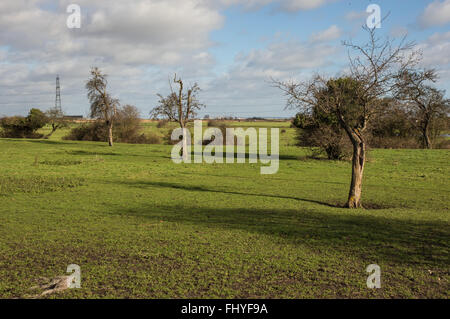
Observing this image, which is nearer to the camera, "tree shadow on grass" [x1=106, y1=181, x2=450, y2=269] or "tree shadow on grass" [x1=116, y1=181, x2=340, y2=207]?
"tree shadow on grass" [x1=106, y1=181, x2=450, y2=269]

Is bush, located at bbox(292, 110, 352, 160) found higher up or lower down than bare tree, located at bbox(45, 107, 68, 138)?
lower down

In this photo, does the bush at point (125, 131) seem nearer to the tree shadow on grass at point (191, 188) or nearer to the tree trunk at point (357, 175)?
the tree shadow on grass at point (191, 188)

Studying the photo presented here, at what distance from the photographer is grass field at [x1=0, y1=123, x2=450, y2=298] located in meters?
6.32

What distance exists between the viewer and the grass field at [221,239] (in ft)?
20.7

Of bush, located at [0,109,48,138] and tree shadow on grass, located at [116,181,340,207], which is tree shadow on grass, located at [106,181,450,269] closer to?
tree shadow on grass, located at [116,181,340,207]

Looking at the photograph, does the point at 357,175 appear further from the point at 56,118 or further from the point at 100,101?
the point at 56,118

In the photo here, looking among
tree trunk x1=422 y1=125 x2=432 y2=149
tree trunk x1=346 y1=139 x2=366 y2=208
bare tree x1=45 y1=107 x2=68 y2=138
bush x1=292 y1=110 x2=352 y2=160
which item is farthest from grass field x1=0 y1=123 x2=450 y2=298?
bare tree x1=45 y1=107 x2=68 y2=138

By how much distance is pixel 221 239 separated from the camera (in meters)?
9.09

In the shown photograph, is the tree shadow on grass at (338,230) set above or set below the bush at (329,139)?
below

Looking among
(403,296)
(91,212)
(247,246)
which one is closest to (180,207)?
(91,212)

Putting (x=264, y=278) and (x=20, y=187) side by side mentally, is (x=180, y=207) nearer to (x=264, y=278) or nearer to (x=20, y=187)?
(x=264, y=278)

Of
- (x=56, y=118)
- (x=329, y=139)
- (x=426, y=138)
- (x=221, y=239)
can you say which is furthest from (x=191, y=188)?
(x=56, y=118)

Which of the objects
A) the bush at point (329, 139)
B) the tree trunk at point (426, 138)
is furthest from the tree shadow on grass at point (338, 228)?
the tree trunk at point (426, 138)

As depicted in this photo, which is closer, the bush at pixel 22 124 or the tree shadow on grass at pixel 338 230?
the tree shadow on grass at pixel 338 230
